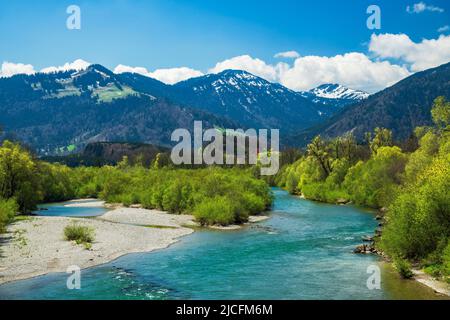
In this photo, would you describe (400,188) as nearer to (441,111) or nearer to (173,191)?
(441,111)

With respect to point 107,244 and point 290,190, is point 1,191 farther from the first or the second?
point 290,190

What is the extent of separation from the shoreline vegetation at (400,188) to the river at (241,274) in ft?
7.87

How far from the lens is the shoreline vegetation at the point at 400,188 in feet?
127

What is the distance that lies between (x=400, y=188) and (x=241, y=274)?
1118 inches

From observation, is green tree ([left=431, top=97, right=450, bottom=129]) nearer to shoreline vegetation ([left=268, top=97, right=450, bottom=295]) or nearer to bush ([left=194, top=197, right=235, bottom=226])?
shoreline vegetation ([left=268, top=97, right=450, bottom=295])

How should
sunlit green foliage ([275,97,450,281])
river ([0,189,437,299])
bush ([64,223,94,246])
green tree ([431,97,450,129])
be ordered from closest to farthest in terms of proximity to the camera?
river ([0,189,437,299]), sunlit green foliage ([275,97,450,281]), bush ([64,223,94,246]), green tree ([431,97,450,129])

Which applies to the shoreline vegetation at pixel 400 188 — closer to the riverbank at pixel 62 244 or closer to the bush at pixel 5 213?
the riverbank at pixel 62 244

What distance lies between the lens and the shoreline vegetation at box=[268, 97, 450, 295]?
1529 inches

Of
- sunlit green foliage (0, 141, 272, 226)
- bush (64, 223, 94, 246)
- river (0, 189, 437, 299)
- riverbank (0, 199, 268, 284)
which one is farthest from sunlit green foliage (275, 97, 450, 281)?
bush (64, 223, 94, 246)

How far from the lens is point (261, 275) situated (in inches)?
1543

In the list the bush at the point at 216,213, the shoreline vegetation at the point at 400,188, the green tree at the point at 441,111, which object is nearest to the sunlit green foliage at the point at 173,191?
the bush at the point at 216,213

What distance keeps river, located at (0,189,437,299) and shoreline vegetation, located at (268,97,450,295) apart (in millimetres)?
2398

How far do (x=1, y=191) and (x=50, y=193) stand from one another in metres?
53.4
